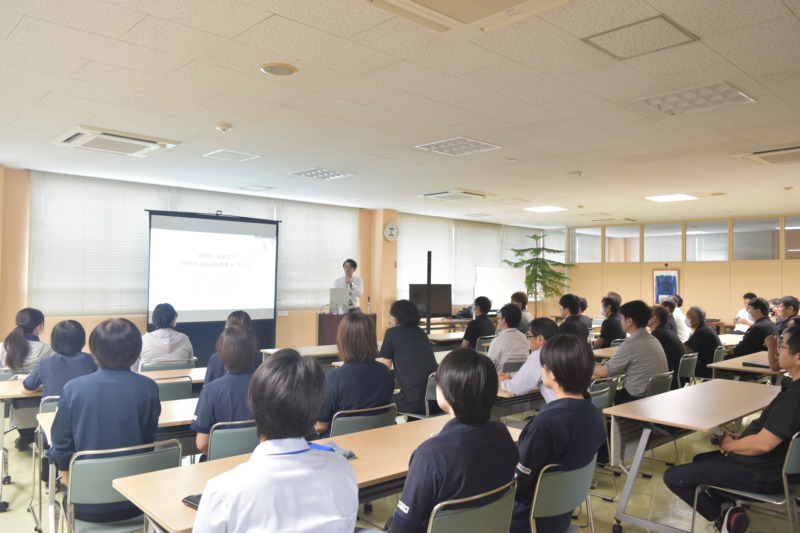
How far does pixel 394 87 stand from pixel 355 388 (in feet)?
7.20

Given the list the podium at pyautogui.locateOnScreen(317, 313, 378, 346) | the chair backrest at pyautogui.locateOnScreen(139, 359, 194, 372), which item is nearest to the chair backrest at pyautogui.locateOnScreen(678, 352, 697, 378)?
the chair backrest at pyautogui.locateOnScreen(139, 359, 194, 372)

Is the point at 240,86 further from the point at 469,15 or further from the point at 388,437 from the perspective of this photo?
the point at 388,437

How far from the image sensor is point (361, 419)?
3.23 metres

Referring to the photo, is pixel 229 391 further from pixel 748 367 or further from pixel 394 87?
pixel 748 367

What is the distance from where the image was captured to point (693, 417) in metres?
3.47

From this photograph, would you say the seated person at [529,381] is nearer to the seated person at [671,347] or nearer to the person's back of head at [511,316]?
the person's back of head at [511,316]

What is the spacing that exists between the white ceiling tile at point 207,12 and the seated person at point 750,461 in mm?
3337

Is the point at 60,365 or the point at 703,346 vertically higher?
the point at 60,365

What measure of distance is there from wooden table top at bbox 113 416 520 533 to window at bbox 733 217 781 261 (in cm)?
1155

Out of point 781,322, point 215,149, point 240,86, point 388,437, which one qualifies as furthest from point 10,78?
point 781,322

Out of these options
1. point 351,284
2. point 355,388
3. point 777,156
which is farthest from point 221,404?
point 351,284

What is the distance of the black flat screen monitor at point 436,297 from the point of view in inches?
466

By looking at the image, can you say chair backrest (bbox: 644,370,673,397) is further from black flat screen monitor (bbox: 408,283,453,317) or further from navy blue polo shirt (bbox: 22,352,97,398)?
black flat screen monitor (bbox: 408,283,453,317)

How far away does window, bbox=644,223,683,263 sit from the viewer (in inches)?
527
